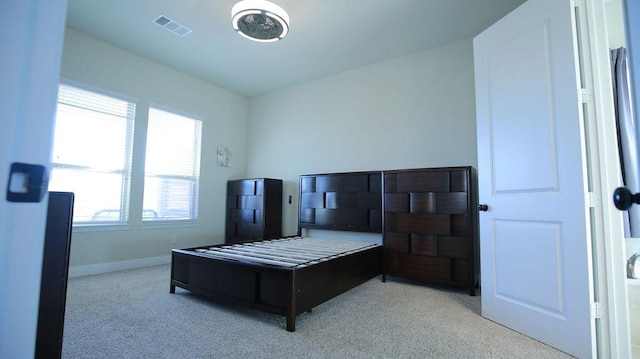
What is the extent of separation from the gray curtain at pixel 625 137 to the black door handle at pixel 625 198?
1.08 metres

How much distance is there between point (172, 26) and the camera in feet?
10.6

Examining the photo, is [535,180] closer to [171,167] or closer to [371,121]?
[371,121]

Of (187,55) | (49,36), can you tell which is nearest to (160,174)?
(187,55)

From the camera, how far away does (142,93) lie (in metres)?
3.96

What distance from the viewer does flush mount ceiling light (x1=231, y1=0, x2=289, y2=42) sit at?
8.10 ft

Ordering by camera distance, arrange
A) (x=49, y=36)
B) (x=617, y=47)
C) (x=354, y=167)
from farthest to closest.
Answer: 1. (x=354, y=167)
2. (x=617, y=47)
3. (x=49, y=36)

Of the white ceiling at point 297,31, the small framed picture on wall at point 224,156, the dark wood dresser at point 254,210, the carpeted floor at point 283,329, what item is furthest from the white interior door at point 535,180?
the small framed picture on wall at point 224,156

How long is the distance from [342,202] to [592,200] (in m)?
2.61

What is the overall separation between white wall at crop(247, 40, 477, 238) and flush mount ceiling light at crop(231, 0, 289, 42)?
5.62 feet

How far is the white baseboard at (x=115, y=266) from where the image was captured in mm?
3307

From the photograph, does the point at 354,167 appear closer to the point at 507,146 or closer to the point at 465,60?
the point at 465,60

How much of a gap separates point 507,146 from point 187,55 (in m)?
3.78

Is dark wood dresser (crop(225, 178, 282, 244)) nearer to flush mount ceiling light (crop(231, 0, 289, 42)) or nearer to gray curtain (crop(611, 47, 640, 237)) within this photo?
flush mount ceiling light (crop(231, 0, 289, 42))

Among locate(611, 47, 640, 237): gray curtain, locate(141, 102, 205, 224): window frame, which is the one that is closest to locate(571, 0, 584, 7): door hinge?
locate(611, 47, 640, 237): gray curtain
